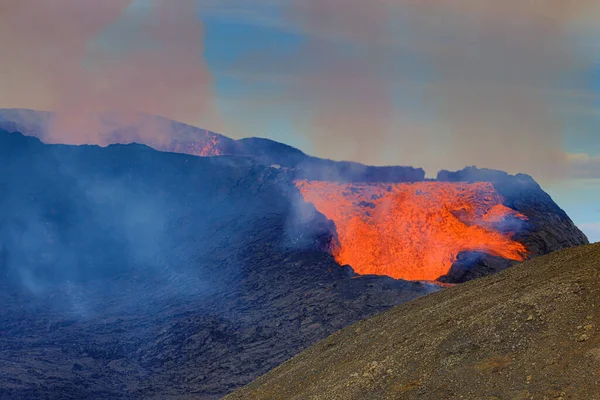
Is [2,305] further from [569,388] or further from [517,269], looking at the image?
[569,388]

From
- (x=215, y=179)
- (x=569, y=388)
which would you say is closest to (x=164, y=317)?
(x=215, y=179)

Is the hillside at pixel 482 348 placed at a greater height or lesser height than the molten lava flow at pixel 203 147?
lesser

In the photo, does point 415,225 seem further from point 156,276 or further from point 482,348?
point 482,348

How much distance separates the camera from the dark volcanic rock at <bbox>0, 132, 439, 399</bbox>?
5322cm

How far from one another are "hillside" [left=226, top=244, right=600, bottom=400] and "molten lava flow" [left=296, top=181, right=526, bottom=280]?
36188 mm

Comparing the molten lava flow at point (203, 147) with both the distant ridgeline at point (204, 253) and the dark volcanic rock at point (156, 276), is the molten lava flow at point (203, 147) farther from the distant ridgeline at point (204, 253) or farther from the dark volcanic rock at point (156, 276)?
the dark volcanic rock at point (156, 276)

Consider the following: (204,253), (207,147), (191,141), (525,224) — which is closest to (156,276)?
(204,253)

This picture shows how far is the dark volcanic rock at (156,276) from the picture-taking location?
53219 mm

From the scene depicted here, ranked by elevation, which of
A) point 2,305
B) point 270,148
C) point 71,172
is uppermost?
point 270,148

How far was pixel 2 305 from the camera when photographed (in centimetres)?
7006

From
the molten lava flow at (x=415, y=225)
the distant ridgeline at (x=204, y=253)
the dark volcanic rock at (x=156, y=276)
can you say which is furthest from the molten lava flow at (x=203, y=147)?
the molten lava flow at (x=415, y=225)

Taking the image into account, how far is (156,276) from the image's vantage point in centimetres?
7644

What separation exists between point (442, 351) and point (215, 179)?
71.0 m

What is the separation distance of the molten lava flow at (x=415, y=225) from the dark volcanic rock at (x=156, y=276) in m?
2.41
